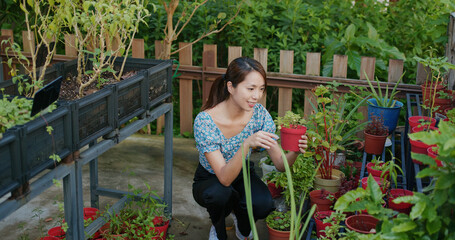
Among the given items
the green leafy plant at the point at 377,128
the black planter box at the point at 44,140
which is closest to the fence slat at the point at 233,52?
the green leafy plant at the point at 377,128

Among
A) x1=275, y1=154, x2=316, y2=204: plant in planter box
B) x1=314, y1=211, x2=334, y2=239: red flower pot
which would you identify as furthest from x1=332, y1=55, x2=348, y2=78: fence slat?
x1=314, y1=211, x2=334, y2=239: red flower pot

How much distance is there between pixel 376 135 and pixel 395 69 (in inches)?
43.7

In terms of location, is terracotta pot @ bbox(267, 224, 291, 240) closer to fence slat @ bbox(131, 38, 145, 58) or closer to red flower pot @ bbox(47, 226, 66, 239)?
red flower pot @ bbox(47, 226, 66, 239)

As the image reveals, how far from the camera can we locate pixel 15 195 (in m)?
2.12

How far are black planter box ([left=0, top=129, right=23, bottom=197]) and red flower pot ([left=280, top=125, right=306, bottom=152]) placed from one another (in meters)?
1.44

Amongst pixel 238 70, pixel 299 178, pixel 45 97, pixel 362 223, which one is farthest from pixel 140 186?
pixel 45 97

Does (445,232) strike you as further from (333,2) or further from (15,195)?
(333,2)

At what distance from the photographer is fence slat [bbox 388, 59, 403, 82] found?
14.6 feet

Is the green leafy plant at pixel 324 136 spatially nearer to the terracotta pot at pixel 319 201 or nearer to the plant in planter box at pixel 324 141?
the plant in planter box at pixel 324 141

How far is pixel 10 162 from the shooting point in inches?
80.4

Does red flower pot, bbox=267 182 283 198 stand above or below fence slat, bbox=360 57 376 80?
below

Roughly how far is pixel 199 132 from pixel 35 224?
1.44 meters

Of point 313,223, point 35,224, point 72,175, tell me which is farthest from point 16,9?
point 313,223

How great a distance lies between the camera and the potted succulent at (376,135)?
3566mm
